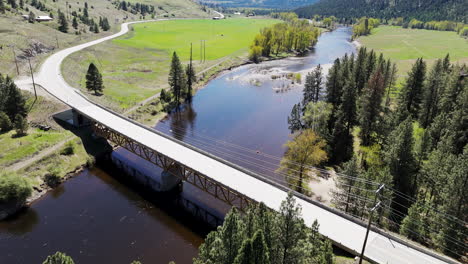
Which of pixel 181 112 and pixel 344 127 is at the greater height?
pixel 344 127

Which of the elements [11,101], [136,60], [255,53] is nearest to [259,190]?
[11,101]

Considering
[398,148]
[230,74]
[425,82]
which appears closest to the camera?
[398,148]

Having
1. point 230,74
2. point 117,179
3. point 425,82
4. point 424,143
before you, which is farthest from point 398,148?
point 230,74

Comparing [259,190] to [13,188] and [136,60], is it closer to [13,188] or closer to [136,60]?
[13,188]

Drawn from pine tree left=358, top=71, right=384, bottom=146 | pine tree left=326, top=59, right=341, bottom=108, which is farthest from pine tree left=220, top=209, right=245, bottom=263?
pine tree left=326, top=59, right=341, bottom=108

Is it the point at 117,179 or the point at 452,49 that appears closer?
the point at 117,179

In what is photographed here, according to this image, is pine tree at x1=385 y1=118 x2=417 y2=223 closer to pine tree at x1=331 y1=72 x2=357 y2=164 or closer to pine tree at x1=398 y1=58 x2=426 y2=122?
pine tree at x1=331 y1=72 x2=357 y2=164

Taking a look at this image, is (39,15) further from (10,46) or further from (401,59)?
(401,59)
